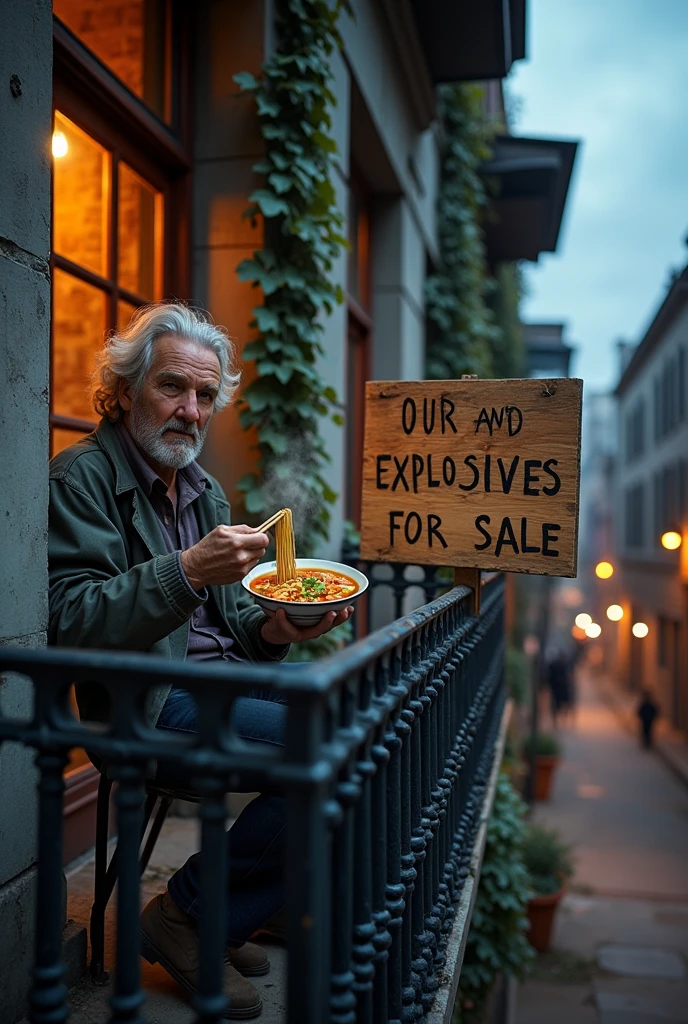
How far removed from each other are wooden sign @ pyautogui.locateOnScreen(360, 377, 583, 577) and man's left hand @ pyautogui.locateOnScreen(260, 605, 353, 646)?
616 millimetres

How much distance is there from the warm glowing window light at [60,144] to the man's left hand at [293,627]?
208 centimetres

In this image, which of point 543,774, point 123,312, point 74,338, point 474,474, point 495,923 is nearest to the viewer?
point 474,474

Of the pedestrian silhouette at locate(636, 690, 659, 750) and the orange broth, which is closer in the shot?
the orange broth

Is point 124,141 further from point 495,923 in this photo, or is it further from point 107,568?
point 495,923

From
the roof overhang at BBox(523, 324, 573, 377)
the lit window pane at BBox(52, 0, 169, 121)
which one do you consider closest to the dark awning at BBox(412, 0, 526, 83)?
the lit window pane at BBox(52, 0, 169, 121)

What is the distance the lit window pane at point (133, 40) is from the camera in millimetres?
3678

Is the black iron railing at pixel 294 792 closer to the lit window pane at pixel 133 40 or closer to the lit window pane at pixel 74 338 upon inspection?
the lit window pane at pixel 74 338

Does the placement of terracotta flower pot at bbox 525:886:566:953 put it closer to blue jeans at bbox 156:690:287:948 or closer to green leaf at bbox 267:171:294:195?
blue jeans at bbox 156:690:287:948

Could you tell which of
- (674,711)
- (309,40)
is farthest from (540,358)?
(309,40)

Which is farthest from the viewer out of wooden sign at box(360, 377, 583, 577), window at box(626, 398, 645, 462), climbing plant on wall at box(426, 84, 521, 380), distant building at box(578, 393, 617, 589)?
distant building at box(578, 393, 617, 589)

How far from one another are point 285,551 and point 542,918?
7.77 metres

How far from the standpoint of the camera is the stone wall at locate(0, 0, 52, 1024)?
1973 mm

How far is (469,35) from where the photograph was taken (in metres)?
6.86

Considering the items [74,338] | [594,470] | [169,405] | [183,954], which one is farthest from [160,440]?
[594,470]
